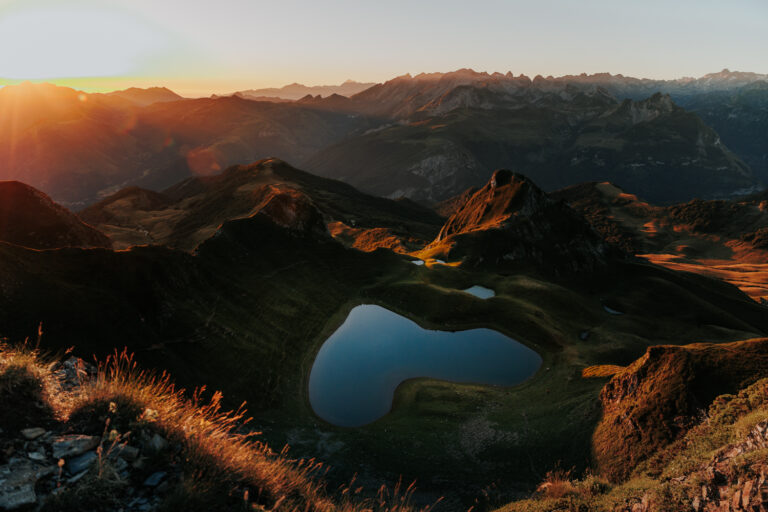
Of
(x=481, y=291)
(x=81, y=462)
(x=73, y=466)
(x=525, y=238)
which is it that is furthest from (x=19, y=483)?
(x=525, y=238)

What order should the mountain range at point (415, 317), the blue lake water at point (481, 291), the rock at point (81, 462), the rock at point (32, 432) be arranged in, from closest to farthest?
the rock at point (81, 462) < the rock at point (32, 432) < the mountain range at point (415, 317) < the blue lake water at point (481, 291)

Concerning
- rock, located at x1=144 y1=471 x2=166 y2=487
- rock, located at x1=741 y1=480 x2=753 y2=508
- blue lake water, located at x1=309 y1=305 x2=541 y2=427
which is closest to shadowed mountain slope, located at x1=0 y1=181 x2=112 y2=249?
blue lake water, located at x1=309 y1=305 x2=541 y2=427

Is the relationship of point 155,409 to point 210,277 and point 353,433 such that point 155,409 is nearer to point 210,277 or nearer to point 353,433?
point 353,433

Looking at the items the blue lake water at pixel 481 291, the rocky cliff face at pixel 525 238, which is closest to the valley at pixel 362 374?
the rocky cliff face at pixel 525 238

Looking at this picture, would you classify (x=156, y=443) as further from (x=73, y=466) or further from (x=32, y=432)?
(x=32, y=432)

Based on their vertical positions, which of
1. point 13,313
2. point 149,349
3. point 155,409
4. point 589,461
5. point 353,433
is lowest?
point 353,433

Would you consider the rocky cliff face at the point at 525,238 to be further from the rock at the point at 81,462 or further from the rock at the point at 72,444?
the rock at the point at 81,462

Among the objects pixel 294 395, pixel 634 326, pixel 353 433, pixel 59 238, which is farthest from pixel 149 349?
pixel 634 326
